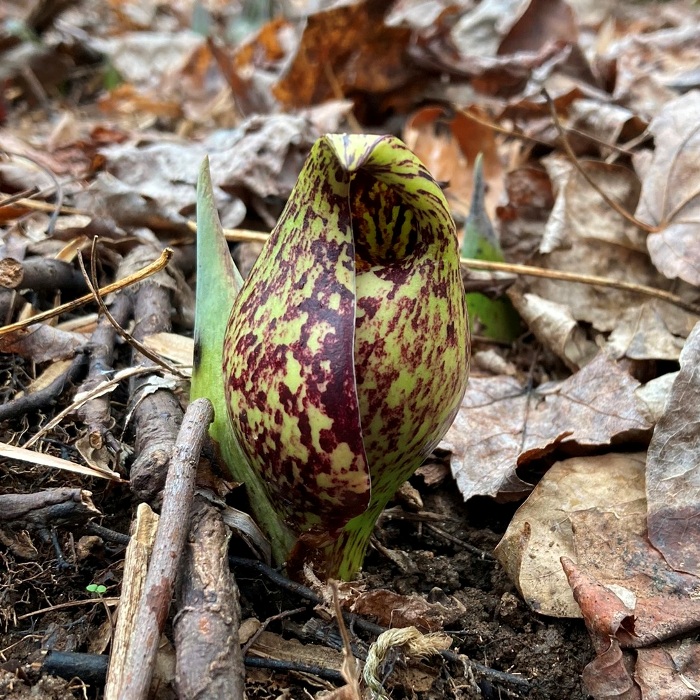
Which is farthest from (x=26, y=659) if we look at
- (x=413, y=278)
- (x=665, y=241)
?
(x=665, y=241)

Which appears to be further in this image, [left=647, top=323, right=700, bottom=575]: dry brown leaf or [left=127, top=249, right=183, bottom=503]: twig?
[left=647, top=323, right=700, bottom=575]: dry brown leaf

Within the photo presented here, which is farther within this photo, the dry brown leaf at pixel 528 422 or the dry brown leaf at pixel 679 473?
the dry brown leaf at pixel 528 422

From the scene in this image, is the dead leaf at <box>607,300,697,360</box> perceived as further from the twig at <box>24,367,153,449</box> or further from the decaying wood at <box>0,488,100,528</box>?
the decaying wood at <box>0,488,100,528</box>

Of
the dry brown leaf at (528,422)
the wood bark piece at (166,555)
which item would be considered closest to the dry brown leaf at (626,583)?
the dry brown leaf at (528,422)

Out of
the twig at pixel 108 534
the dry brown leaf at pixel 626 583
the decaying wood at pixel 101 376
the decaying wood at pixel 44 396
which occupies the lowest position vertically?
the dry brown leaf at pixel 626 583

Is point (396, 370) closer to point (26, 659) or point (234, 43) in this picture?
point (26, 659)

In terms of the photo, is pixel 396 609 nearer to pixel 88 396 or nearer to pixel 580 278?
pixel 88 396

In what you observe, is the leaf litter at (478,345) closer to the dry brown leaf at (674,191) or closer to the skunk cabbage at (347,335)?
the dry brown leaf at (674,191)

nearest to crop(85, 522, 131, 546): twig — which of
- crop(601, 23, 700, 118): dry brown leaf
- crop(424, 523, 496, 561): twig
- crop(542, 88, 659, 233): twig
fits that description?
crop(424, 523, 496, 561): twig
